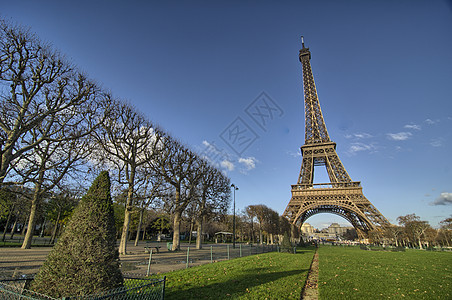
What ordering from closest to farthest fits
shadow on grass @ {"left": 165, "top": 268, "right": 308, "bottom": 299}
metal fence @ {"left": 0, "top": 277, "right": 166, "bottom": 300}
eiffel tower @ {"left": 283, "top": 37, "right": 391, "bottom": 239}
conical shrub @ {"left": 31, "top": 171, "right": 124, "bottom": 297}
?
metal fence @ {"left": 0, "top": 277, "right": 166, "bottom": 300}
conical shrub @ {"left": 31, "top": 171, "right": 124, "bottom": 297}
shadow on grass @ {"left": 165, "top": 268, "right": 308, "bottom": 299}
eiffel tower @ {"left": 283, "top": 37, "right": 391, "bottom": 239}

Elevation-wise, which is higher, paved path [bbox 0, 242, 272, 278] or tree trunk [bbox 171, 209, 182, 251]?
tree trunk [bbox 171, 209, 182, 251]

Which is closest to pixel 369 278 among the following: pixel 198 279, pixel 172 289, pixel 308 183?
pixel 198 279

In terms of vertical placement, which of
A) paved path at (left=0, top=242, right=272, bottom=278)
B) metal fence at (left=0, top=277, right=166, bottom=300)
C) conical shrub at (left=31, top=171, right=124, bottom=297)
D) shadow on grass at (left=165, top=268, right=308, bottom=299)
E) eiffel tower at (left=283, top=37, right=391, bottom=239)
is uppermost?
eiffel tower at (left=283, top=37, right=391, bottom=239)

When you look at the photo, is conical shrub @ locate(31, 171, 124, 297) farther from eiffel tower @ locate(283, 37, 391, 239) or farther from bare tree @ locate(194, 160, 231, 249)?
eiffel tower @ locate(283, 37, 391, 239)

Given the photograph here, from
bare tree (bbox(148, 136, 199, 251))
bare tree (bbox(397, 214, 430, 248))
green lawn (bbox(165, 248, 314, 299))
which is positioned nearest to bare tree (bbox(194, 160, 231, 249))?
bare tree (bbox(148, 136, 199, 251))

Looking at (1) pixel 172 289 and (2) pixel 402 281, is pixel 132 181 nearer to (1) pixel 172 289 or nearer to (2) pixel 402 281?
(1) pixel 172 289

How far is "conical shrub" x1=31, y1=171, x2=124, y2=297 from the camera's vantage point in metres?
3.99

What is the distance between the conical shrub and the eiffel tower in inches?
1679

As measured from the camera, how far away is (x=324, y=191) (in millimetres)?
44500

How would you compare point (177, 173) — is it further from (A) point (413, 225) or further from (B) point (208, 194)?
(A) point (413, 225)

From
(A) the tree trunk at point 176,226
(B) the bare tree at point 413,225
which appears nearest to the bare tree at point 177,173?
(A) the tree trunk at point 176,226

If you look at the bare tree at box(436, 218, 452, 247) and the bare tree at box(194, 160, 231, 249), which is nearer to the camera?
the bare tree at box(194, 160, 231, 249)

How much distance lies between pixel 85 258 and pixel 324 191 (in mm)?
46873

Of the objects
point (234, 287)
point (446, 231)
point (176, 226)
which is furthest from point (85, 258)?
point (446, 231)
